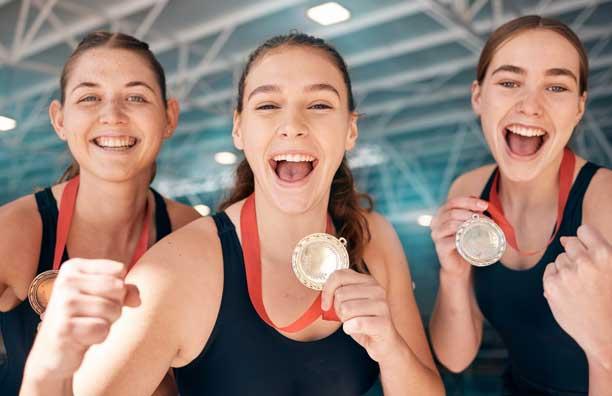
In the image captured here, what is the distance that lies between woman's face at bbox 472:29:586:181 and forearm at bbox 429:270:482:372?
0.43m

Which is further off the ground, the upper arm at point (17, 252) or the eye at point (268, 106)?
the eye at point (268, 106)

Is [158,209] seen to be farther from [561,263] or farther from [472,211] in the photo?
[561,263]

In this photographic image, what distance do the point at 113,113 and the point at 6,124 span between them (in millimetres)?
8053

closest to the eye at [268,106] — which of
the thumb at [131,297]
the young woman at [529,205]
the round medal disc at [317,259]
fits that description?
the round medal disc at [317,259]

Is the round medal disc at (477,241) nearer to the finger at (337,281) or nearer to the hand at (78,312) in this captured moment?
the finger at (337,281)

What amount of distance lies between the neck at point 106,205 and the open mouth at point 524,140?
4.24 ft

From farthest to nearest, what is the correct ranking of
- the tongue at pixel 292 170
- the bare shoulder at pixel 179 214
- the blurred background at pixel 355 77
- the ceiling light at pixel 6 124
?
the ceiling light at pixel 6 124 < the blurred background at pixel 355 77 < the bare shoulder at pixel 179 214 < the tongue at pixel 292 170

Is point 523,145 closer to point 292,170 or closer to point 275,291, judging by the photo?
point 292,170

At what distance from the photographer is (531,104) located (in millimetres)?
2033

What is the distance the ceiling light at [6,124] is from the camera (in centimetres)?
902

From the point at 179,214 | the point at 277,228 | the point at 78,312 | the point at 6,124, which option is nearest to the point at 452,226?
the point at 277,228

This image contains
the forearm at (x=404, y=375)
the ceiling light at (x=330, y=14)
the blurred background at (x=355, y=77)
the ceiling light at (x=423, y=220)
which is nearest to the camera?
the forearm at (x=404, y=375)

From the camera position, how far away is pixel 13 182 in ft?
27.5

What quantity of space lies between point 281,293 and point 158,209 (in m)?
0.71
